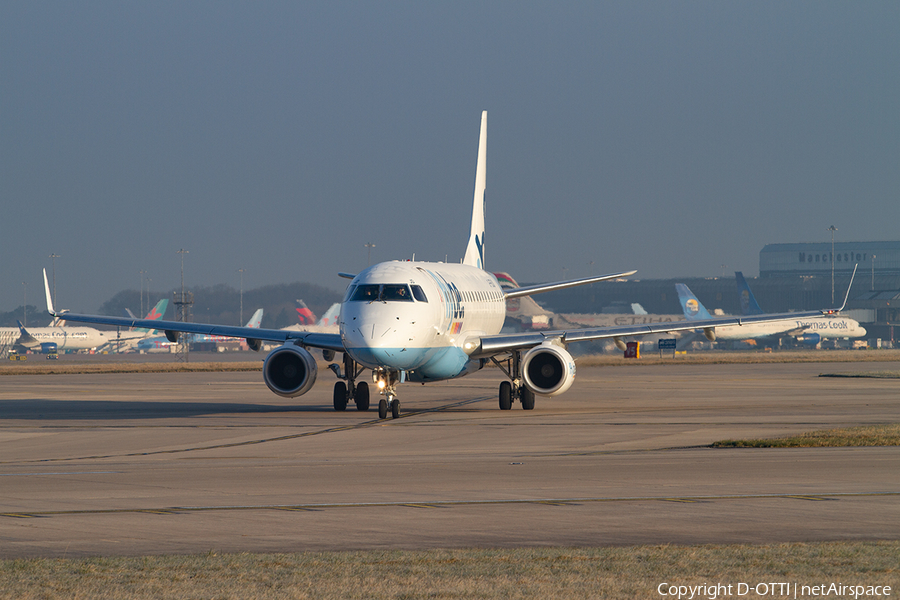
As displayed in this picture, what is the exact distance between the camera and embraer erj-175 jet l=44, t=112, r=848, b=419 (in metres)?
26.6

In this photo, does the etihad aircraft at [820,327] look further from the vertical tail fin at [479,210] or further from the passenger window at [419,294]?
the passenger window at [419,294]

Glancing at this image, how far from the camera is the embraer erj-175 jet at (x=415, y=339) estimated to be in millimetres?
26609

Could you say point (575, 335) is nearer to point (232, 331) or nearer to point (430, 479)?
point (232, 331)

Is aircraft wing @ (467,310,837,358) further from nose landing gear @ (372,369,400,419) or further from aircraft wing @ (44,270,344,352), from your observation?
aircraft wing @ (44,270,344,352)

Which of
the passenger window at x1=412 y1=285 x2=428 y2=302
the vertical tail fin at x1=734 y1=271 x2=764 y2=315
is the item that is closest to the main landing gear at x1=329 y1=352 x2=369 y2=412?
the passenger window at x1=412 y1=285 x2=428 y2=302

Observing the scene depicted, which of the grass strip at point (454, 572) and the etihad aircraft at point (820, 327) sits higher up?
the grass strip at point (454, 572)

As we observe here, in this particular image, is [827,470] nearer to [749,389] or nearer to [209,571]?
[209,571]

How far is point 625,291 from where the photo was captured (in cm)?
18488

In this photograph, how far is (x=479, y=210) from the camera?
43.2m

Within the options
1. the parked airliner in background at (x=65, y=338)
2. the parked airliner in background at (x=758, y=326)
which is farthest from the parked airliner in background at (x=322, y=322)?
the parked airliner in background at (x=758, y=326)

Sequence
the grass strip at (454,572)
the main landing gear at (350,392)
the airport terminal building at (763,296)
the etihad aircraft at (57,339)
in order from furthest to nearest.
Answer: the airport terminal building at (763,296) → the etihad aircraft at (57,339) → the main landing gear at (350,392) → the grass strip at (454,572)

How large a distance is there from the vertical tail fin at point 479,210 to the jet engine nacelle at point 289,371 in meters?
14.2

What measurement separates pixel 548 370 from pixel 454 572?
2077 centimetres

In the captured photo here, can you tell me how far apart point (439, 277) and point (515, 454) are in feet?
41.2
